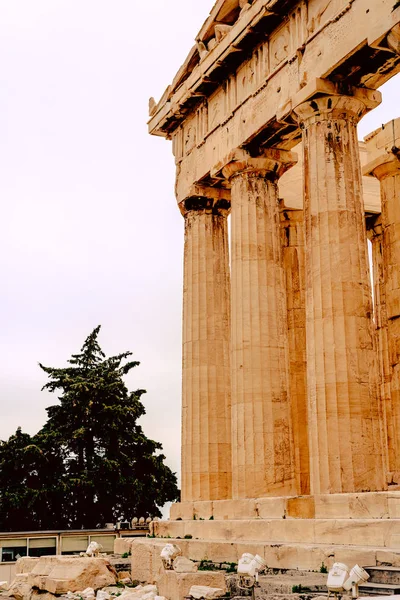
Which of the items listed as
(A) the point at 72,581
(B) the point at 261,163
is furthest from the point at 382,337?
(A) the point at 72,581

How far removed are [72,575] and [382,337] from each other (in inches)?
544

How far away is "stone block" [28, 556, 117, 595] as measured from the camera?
20.5 meters

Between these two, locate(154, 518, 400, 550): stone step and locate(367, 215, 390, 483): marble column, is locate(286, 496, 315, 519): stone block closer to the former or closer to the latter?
locate(154, 518, 400, 550): stone step

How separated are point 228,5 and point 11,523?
35540mm

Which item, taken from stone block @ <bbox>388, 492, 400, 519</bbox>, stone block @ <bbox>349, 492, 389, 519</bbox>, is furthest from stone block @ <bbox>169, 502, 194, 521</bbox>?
stone block @ <bbox>388, 492, 400, 519</bbox>

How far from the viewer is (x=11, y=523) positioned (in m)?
50.2

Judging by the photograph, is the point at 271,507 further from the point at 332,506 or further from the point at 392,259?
the point at 392,259

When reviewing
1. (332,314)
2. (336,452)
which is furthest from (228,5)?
(336,452)

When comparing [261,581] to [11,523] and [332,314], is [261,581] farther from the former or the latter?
[11,523]

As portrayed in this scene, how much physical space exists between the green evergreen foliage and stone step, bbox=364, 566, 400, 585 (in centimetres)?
3712

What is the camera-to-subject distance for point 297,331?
29656 millimetres

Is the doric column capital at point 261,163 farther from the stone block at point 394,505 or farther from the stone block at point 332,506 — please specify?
the stone block at point 394,505

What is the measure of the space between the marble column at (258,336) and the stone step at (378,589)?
409 inches

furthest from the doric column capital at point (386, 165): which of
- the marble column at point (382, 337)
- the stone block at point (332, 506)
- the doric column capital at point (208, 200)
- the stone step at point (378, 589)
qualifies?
the stone step at point (378, 589)
